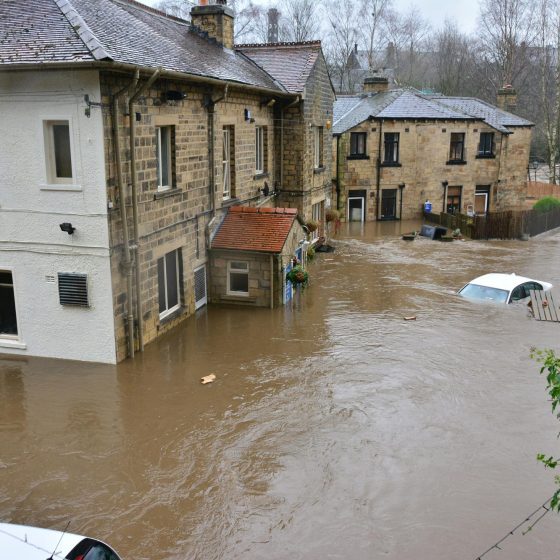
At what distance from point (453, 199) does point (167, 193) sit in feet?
82.1

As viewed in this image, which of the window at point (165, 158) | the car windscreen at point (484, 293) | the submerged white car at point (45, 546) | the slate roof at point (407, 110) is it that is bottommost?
the car windscreen at point (484, 293)

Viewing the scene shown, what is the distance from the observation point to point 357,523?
8.45 metres

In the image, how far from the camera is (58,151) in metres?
12.9

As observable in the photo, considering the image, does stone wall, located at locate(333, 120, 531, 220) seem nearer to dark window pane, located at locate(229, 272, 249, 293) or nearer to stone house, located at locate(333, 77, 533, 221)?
stone house, located at locate(333, 77, 533, 221)

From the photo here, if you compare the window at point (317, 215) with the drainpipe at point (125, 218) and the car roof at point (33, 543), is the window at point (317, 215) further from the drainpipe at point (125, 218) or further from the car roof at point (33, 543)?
the car roof at point (33, 543)

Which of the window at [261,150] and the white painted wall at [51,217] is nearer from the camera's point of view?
the white painted wall at [51,217]

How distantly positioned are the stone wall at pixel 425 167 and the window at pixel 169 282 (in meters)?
19.2

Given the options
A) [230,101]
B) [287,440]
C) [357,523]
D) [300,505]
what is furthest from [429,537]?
[230,101]

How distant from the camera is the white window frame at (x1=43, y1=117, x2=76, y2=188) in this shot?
12609 millimetres

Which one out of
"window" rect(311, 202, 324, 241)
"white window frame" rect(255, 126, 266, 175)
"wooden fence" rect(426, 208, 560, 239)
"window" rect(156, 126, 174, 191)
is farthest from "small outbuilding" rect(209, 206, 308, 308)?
"wooden fence" rect(426, 208, 560, 239)

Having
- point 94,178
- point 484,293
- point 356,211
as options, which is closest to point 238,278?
point 94,178


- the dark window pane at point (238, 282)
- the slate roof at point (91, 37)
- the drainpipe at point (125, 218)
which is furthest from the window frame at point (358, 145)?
the drainpipe at point (125, 218)

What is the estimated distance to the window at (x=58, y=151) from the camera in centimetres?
1277

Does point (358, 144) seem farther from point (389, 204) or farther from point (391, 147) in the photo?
point (389, 204)
